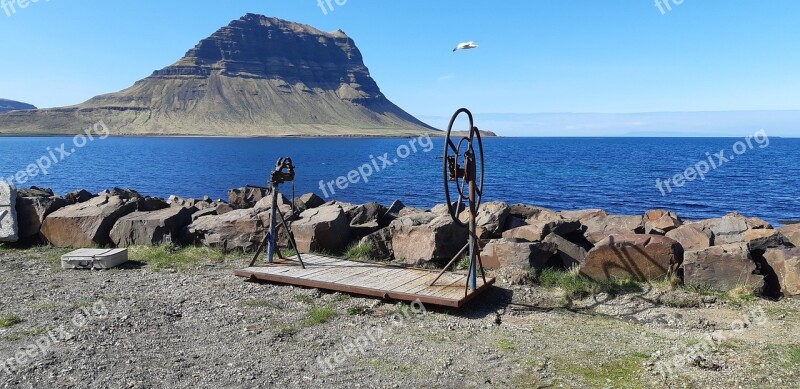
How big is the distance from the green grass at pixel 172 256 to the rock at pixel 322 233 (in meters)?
1.91

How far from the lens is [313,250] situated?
13.8 metres

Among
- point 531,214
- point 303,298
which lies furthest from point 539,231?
point 303,298

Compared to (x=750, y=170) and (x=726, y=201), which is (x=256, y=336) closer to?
(x=726, y=201)

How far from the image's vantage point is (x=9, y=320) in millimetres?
9031

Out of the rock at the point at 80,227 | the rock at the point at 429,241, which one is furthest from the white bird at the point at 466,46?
the rock at the point at 80,227

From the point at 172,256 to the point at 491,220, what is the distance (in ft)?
25.0

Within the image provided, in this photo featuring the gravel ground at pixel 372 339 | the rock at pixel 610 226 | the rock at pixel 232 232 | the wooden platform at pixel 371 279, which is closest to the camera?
the gravel ground at pixel 372 339

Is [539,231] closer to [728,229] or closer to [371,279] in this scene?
[371,279]

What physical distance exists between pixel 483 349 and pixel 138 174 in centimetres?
7002

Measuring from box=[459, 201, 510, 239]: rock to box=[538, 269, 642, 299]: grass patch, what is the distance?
8.72ft

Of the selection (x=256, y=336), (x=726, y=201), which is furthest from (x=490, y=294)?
(x=726, y=201)

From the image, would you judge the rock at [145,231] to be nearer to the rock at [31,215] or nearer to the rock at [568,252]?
the rock at [31,215]

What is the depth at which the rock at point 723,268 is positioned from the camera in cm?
1016

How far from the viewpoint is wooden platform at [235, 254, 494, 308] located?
9.77 m
